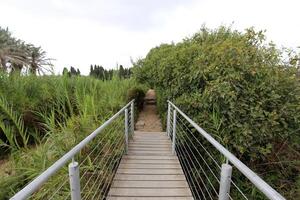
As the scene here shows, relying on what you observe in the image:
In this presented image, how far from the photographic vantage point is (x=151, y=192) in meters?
2.76

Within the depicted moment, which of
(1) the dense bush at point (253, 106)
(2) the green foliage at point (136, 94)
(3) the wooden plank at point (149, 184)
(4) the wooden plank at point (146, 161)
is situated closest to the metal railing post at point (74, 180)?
(3) the wooden plank at point (149, 184)

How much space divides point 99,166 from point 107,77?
474 centimetres

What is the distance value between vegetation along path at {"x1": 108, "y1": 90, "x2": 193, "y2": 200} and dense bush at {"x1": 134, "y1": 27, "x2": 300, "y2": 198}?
1058 millimetres

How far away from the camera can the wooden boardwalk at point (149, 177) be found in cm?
271

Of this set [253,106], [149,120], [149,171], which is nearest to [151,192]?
[149,171]

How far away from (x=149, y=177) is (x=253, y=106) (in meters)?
2.46

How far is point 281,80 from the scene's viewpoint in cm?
443

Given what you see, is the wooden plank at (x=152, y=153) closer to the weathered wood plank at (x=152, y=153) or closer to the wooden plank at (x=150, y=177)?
the weathered wood plank at (x=152, y=153)

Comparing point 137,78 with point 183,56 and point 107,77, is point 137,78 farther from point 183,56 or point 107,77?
point 183,56

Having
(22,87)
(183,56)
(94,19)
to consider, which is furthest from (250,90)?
(94,19)

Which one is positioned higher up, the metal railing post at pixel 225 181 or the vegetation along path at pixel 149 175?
the metal railing post at pixel 225 181

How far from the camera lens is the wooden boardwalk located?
8.89ft

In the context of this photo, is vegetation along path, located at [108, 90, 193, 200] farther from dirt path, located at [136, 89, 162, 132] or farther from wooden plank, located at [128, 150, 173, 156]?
dirt path, located at [136, 89, 162, 132]

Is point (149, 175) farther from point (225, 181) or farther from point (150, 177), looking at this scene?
point (225, 181)
